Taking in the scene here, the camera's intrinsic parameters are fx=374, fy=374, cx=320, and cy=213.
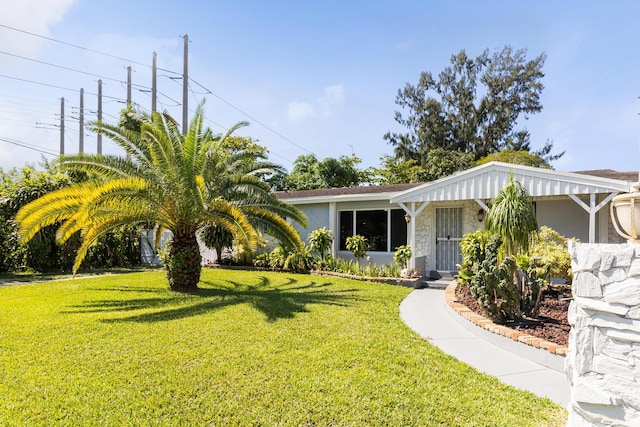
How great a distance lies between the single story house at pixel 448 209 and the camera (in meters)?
10.4

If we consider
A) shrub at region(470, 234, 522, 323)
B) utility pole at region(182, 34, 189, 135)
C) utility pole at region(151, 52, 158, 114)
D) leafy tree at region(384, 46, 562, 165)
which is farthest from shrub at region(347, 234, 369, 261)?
leafy tree at region(384, 46, 562, 165)

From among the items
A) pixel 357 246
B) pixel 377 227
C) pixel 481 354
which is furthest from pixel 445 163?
pixel 481 354

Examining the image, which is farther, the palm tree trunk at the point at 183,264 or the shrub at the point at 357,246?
the shrub at the point at 357,246

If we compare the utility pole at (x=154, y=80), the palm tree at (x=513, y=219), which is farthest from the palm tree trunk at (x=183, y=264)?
the utility pole at (x=154, y=80)

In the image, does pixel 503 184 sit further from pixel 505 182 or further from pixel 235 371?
pixel 235 371

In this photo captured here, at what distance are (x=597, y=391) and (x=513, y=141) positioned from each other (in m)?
40.5

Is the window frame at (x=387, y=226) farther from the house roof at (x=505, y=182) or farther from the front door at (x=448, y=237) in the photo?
the front door at (x=448, y=237)

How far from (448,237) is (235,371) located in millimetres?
10777

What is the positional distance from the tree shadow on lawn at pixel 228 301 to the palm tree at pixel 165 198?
1037 mm

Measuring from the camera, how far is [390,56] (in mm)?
22359

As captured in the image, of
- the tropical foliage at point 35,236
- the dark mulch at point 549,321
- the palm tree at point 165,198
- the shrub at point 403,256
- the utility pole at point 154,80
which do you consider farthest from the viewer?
the utility pole at point 154,80

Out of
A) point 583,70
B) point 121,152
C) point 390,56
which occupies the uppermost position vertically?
point 390,56

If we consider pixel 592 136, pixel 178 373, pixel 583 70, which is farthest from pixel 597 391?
pixel 592 136

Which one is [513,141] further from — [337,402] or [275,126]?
[337,402]
